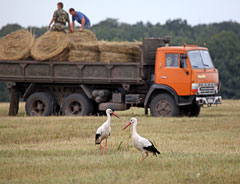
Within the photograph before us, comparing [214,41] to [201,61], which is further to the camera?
[214,41]

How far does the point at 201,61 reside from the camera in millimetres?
23641

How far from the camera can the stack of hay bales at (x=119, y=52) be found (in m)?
23.9

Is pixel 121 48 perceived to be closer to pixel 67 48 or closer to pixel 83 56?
pixel 83 56

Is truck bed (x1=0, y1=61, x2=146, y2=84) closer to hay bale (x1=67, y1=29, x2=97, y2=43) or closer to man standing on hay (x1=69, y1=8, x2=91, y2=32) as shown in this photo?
hay bale (x1=67, y1=29, x2=97, y2=43)

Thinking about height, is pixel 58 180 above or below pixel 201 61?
below

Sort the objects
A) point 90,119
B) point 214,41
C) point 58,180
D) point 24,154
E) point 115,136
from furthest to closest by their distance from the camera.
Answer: point 214,41
point 90,119
point 115,136
point 24,154
point 58,180

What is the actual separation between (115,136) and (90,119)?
487 cm

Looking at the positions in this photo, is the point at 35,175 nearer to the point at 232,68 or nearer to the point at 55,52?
the point at 55,52

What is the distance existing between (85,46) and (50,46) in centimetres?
143

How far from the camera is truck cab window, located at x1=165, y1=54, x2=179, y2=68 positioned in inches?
917

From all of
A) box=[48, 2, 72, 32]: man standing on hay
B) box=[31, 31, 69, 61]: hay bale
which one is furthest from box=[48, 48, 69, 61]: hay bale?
box=[48, 2, 72, 32]: man standing on hay

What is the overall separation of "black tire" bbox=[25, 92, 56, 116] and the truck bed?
620 mm

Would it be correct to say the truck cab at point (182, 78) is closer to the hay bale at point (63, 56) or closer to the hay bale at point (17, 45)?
the hay bale at point (63, 56)

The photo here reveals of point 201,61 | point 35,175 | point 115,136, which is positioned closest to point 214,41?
point 201,61
